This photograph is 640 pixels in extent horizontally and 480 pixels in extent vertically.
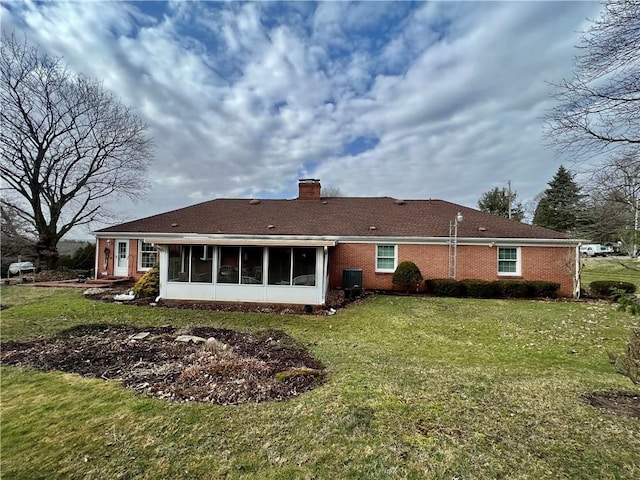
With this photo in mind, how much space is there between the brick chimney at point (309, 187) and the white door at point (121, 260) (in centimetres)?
1056

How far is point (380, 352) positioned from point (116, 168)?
2336 centimetres

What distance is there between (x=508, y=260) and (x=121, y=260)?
20158mm

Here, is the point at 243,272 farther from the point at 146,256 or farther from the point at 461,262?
the point at 461,262

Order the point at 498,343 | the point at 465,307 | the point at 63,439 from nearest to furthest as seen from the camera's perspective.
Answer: the point at 63,439, the point at 498,343, the point at 465,307

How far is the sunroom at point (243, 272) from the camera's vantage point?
11.7 meters

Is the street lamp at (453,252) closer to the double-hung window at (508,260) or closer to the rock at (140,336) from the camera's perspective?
the double-hung window at (508,260)

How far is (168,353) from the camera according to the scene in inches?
255

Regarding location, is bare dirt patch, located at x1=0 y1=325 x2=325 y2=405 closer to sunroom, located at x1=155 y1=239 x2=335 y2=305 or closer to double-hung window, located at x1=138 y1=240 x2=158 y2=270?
sunroom, located at x1=155 y1=239 x2=335 y2=305

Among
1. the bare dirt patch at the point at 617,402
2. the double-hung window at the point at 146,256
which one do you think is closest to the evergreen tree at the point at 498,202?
the bare dirt patch at the point at 617,402

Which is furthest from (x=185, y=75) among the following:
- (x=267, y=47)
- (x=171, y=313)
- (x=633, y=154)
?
(x=633, y=154)

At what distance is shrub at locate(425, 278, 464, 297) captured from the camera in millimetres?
13773

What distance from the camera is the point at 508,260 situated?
580 inches

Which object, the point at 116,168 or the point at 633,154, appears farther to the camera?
the point at 116,168

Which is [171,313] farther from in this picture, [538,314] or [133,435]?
[538,314]
